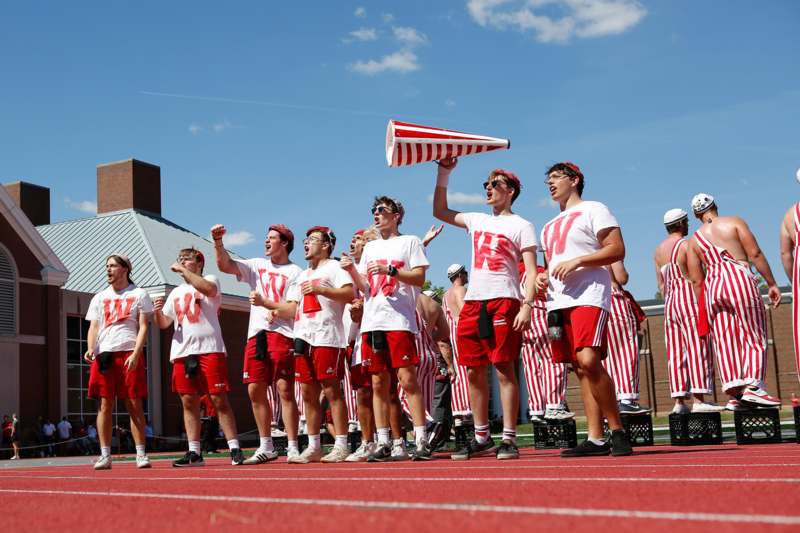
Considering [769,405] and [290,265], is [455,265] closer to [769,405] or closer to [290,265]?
[290,265]

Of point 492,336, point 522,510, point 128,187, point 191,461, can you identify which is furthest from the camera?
point 128,187

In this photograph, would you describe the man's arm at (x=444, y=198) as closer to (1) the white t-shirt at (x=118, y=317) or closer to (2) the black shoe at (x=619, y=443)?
(2) the black shoe at (x=619, y=443)

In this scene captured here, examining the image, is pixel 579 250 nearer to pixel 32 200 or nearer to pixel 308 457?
pixel 308 457

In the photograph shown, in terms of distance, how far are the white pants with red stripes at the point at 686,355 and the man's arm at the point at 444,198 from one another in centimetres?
303

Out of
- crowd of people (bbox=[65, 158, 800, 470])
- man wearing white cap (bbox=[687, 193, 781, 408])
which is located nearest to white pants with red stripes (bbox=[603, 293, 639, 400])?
crowd of people (bbox=[65, 158, 800, 470])

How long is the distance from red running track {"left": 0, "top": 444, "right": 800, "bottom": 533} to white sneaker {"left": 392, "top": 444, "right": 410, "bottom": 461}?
6.91 feet

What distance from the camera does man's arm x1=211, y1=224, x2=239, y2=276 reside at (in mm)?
9242

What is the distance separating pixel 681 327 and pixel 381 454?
3.57 meters

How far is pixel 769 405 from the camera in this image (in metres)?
8.82

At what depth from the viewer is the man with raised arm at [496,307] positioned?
26.7 ft

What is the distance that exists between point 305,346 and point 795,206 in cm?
436

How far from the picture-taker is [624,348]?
990cm

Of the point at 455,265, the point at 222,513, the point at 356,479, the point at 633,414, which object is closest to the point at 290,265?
the point at 455,265

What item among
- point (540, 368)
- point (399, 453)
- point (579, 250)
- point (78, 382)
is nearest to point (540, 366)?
point (540, 368)
